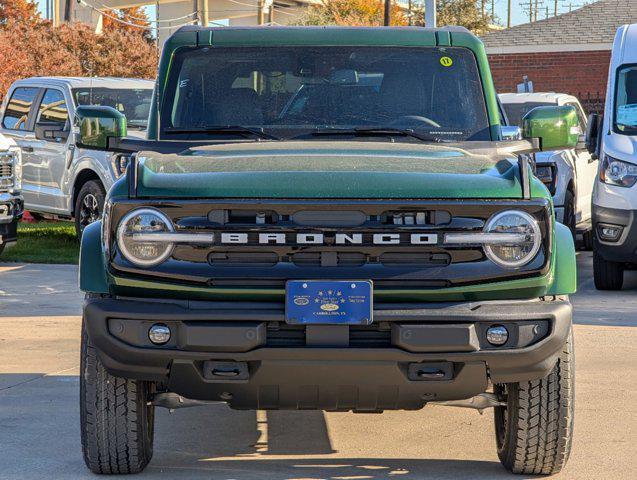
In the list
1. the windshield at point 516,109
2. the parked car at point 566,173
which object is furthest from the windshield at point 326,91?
the windshield at point 516,109

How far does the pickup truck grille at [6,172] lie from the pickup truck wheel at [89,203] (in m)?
1.46

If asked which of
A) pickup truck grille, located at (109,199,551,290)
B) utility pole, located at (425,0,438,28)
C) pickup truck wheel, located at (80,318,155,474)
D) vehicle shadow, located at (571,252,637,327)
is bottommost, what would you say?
vehicle shadow, located at (571,252,637,327)

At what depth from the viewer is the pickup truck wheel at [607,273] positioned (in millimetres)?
12516

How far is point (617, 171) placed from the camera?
1222 cm

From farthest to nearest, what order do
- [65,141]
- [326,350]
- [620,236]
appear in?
[65,141]
[620,236]
[326,350]

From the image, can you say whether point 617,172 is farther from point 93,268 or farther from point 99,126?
point 93,268

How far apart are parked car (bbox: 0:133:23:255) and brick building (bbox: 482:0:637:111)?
2013 centimetres

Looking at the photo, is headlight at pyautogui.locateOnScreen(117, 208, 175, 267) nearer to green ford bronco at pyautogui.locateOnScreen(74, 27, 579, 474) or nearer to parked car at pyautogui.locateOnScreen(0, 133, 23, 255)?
green ford bronco at pyautogui.locateOnScreen(74, 27, 579, 474)

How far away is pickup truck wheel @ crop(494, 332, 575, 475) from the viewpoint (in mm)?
5375

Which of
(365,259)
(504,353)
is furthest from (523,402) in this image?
(365,259)

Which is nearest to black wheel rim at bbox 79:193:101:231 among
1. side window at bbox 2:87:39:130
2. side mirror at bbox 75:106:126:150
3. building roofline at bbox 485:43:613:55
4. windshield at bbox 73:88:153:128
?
windshield at bbox 73:88:153:128

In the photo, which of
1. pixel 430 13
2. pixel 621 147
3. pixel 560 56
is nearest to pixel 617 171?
pixel 621 147

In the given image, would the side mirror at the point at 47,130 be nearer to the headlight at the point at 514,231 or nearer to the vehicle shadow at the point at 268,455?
the vehicle shadow at the point at 268,455

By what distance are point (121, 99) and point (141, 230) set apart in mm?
11517
